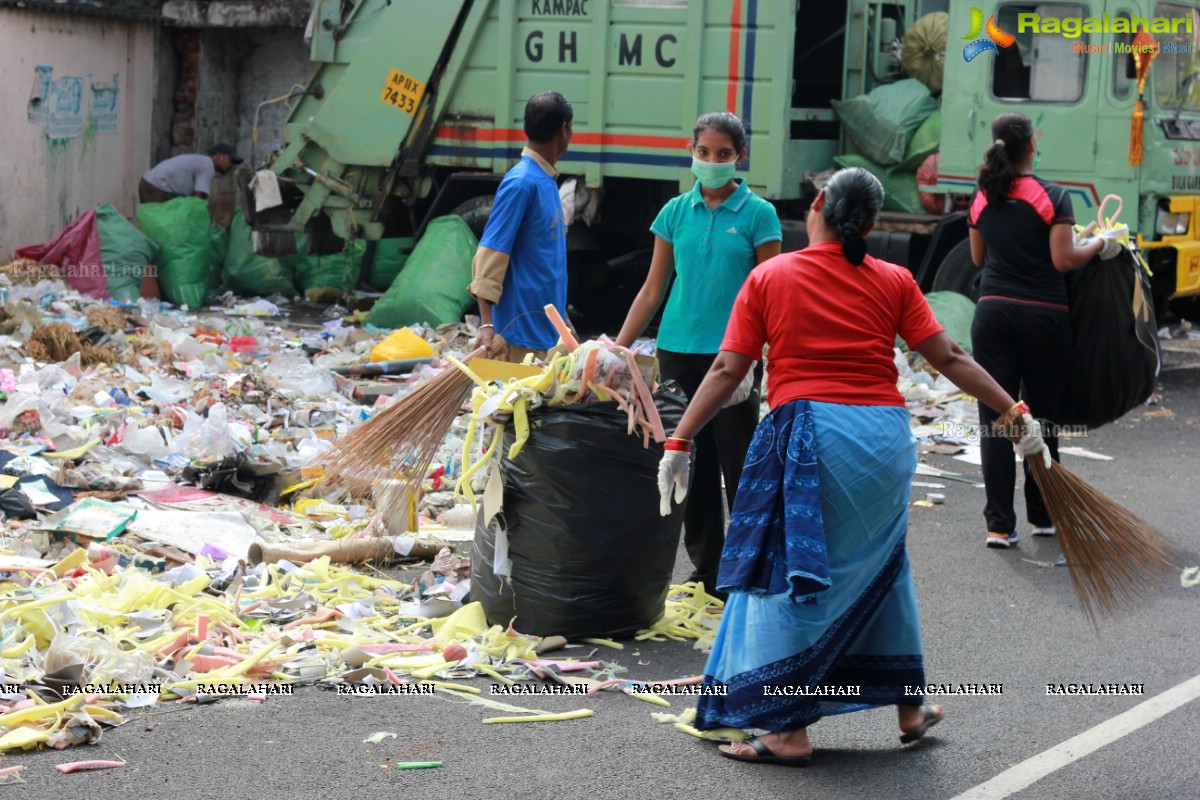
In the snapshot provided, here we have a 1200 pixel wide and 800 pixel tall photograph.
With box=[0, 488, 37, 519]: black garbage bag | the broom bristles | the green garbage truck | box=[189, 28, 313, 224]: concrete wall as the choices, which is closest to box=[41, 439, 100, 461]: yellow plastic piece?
box=[0, 488, 37, 519]: black garbage bag

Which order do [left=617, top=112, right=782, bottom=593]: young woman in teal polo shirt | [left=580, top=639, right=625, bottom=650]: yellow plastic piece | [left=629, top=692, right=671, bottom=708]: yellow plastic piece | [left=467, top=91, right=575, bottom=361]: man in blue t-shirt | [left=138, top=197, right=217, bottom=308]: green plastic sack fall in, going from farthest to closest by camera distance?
1. [left=138, top=197, right=217, bottom=308]: green plastic sack
2. [left=467, top=91, right=575, bottom=361]: man in blue t-shirt
3. [left=617, top=112, right=782, bottom=593]: young woman in teal polo shirt
4. [left=580, top=639, right=625, bottom=650]: yellow plastic piece
5. [left=629, top=692, right=671, bottom=708]: yellow plastic piece

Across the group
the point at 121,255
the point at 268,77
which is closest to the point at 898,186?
the point at 121,255

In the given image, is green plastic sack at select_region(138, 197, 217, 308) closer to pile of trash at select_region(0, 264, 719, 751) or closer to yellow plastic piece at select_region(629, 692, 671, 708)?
pile of trash at select_region(0, 264, 719, 751)

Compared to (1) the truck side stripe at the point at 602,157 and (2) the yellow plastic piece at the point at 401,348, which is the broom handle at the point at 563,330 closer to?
(2) the yellow plastic piece at the point at 401,348

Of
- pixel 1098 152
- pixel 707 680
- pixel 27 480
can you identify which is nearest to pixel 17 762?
pixel 707 680

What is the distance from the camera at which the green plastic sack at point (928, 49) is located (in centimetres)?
1009

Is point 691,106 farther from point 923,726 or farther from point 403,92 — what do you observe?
point 923,726

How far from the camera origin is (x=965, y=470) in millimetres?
7148

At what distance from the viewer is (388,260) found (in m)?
12.4

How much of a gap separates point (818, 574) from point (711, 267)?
155 centimetres

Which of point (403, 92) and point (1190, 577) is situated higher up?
point (403, 92)

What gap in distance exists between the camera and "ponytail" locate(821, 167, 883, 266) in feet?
11.3

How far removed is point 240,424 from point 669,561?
10.2ft

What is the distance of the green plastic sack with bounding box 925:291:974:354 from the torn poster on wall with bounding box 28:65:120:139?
7.87m
